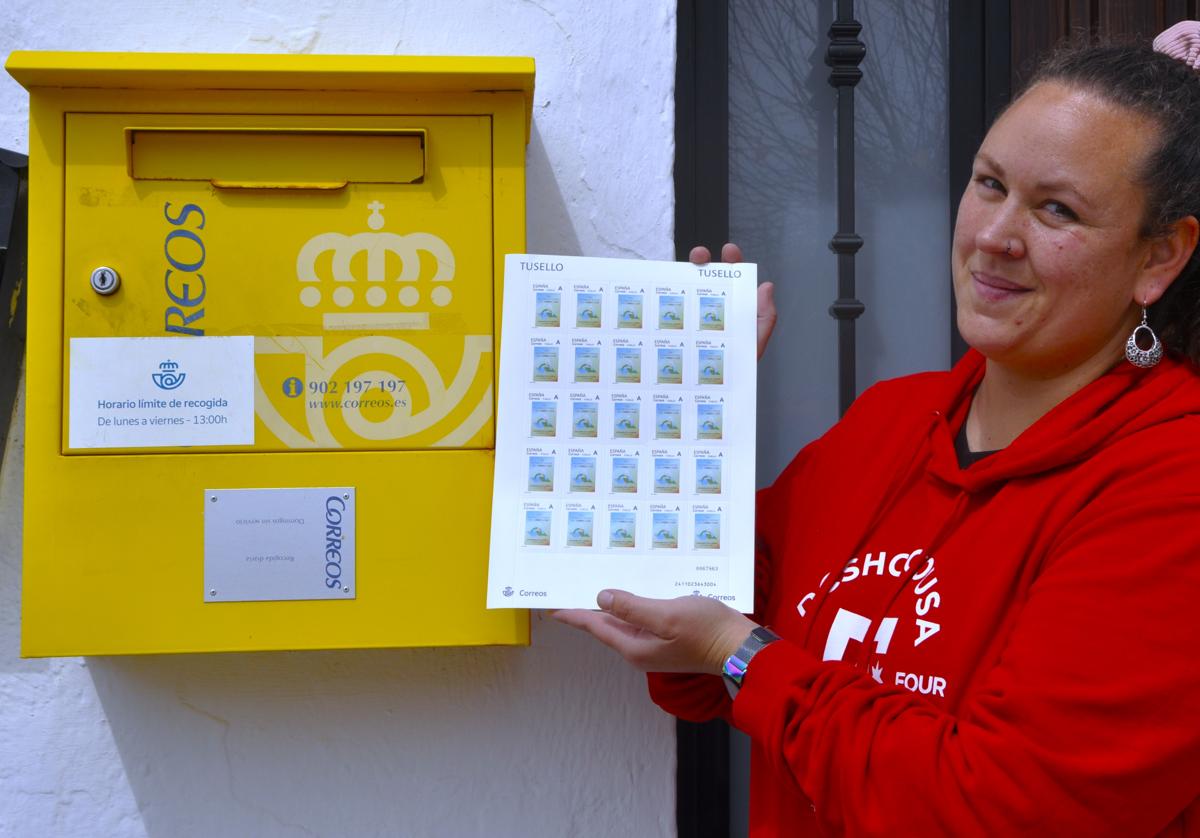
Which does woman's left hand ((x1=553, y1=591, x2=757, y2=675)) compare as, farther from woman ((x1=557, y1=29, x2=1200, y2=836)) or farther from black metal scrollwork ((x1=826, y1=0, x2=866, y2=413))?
black metal scrollwork ((x1=826, y1=0, x2=866, y2=413))

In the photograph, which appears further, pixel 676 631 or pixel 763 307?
pixel 763 307

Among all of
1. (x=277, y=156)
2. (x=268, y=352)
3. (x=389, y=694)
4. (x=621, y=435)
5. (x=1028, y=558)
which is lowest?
(x=389, y=694)

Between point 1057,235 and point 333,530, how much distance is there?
0.98 m

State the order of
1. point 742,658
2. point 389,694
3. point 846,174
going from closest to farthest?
point 742,658 → point 389,694 → point 846,174

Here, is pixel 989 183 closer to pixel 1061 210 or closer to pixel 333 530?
pixel 1061 210

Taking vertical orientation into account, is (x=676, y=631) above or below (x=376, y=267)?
below

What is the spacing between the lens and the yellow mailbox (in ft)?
4.55

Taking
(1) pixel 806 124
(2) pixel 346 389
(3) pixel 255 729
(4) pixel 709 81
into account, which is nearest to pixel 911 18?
(1) pixel 806 124

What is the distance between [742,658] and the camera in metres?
1.22

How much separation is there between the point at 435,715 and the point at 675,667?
0.53 m

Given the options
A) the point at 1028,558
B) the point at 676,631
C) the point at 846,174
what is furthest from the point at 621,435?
the point at 846,174

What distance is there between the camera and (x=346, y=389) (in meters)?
1.42

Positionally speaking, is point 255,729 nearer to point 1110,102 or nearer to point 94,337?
point 94,337

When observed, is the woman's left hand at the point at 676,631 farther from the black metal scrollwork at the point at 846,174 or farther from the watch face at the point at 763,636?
the black metal scrollwork at the point at 846,174
